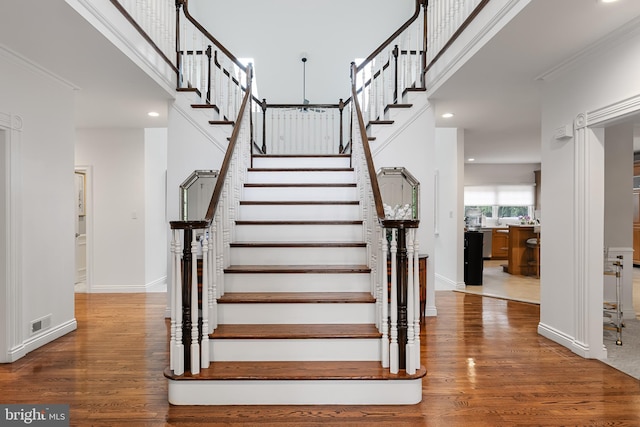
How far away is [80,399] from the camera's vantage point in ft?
8.17

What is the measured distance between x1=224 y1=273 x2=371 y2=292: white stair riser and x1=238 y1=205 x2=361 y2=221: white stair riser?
3.51 ft

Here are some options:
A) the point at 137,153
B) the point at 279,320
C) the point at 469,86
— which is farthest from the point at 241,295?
the point at 137,153

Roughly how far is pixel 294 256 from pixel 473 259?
4.07 metres

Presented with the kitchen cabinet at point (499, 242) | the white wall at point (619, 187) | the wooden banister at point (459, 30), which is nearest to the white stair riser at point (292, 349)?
the wooden banister at point (459, 30)

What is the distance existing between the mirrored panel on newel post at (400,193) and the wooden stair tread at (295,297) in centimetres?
166

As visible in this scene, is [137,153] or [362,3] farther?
[362,3]

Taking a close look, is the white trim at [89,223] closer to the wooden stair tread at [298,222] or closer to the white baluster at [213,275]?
the wooden stair tread at [298,222]

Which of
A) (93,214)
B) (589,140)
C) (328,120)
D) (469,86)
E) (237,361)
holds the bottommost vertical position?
(237,361)

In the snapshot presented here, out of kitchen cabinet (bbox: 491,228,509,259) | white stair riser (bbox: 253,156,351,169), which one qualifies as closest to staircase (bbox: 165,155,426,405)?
white stair riser (bbox: 253,156,351,169)

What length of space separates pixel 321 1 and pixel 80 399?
721 centimetres

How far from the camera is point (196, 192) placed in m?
4.88

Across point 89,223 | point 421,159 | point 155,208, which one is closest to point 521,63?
point 421,159

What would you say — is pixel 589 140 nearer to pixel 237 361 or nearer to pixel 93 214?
pixel 237 361

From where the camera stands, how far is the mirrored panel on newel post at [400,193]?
4.61 metres
